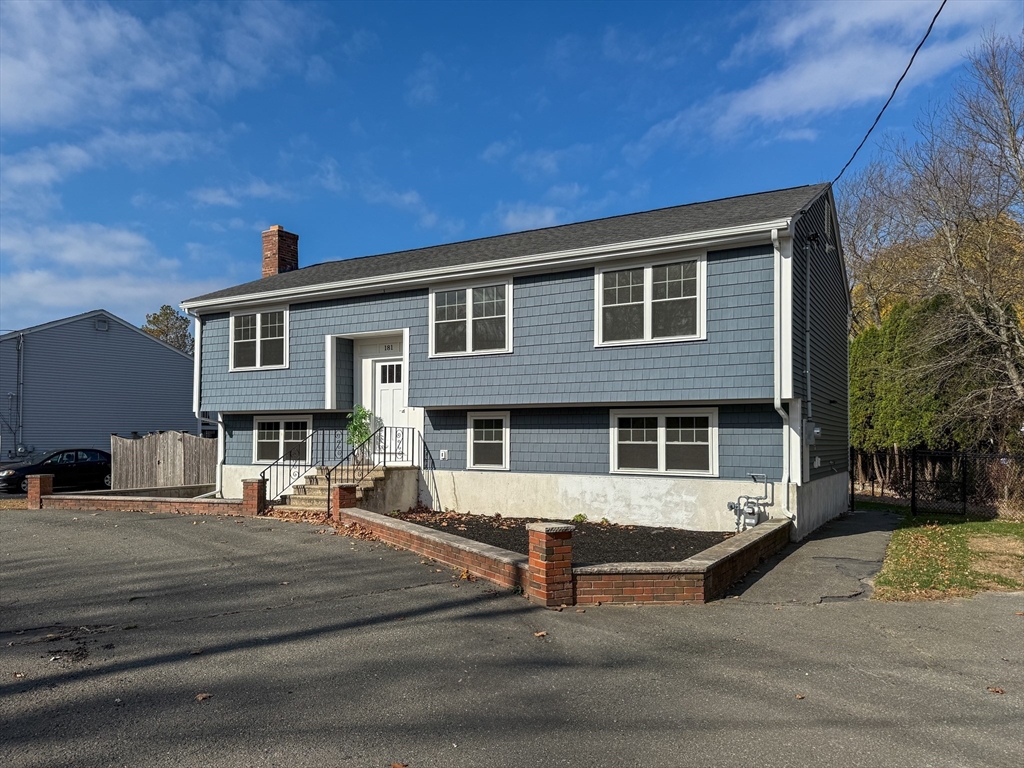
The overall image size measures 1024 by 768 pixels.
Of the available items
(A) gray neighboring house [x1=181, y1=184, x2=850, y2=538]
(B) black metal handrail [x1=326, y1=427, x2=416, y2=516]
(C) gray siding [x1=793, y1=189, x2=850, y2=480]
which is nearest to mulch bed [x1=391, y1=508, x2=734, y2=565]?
(A) gray neighboring house [x1=181, y1=184, x2=850, y2=538]

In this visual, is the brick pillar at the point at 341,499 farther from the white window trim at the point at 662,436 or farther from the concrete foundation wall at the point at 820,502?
the concrete foundation wall at the point at 820,502

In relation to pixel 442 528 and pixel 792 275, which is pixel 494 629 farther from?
pixel 792 275

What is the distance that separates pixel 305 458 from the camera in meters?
17.0

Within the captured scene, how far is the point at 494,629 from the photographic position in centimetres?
630

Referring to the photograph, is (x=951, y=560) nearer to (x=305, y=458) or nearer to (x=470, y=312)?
(x=470, y=312)

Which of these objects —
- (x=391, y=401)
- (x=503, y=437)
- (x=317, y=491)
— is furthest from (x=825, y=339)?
(x=317, y=491)

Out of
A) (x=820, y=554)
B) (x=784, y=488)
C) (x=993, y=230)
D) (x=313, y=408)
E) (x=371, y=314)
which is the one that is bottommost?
(x=820, y=554)

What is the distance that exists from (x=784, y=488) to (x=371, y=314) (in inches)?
363

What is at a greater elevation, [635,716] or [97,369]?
[97,369]

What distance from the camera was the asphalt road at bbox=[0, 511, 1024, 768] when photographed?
4.03 m

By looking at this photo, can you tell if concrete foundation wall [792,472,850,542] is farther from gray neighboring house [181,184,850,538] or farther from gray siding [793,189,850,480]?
gray siding [793,189,850,480]

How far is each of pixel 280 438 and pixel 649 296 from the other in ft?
33.4

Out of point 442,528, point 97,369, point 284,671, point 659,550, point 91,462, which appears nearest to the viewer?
point 284,671

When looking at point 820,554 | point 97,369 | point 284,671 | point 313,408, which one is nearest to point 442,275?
point 313,408
